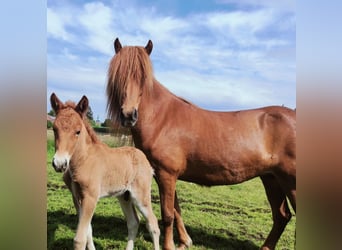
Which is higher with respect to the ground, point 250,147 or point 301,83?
point 301,83

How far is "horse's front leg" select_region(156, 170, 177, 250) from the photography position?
1.79 m

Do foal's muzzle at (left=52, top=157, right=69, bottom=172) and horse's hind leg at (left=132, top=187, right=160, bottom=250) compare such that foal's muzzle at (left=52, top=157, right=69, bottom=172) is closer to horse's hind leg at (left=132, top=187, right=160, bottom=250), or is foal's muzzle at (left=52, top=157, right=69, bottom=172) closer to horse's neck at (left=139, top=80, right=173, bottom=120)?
horse's hind leg at (left=132, top=187, right=160, bottom=250)

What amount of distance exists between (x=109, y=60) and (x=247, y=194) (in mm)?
1127

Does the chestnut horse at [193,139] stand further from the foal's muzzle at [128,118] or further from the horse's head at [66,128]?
the horse's head at [66,128]

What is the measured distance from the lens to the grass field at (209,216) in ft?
6.17

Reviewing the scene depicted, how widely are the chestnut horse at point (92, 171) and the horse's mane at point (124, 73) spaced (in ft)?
0.65

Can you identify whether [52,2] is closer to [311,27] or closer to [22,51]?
[22,51]

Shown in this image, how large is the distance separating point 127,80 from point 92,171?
46 cm

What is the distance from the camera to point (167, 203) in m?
1.80

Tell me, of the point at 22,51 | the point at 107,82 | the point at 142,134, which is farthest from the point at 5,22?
the point at 142,134

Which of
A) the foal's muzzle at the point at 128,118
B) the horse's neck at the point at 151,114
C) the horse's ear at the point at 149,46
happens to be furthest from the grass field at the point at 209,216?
the horse's ear at the point at 149,46

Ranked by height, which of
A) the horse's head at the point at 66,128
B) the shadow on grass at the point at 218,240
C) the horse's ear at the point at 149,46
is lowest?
the shadow on grass at the point at 218,240

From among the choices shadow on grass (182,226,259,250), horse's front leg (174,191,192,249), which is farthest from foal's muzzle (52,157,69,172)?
shadow on grass (182,226,259,250)

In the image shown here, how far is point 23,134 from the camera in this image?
4.35ft
